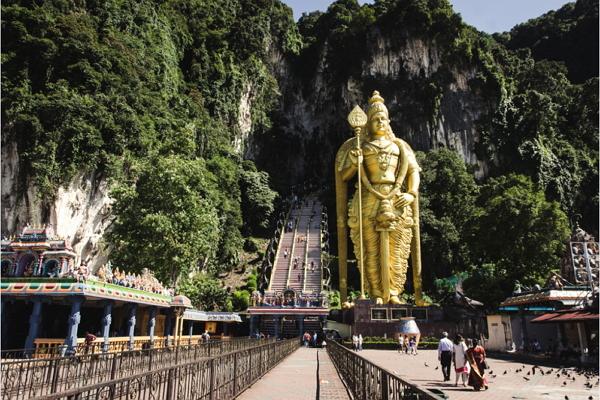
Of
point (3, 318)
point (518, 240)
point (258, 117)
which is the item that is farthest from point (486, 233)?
point (258, 117)

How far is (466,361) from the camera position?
7.75 metres

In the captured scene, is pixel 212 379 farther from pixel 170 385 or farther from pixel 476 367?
pixel 476 367

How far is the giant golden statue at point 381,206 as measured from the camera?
65.5ft

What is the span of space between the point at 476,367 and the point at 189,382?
15.9 ft

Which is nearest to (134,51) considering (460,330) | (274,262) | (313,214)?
(274,262)

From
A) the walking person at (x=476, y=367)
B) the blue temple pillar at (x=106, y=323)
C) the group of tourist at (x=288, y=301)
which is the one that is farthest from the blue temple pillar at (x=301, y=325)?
the walking person at (x=476, y=367)

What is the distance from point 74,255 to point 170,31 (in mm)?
22663

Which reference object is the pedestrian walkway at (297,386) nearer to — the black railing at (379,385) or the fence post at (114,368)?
the black railing at (379,385)

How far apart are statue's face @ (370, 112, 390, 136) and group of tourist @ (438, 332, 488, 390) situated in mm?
13901

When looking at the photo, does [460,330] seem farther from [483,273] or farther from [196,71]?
[196,71]

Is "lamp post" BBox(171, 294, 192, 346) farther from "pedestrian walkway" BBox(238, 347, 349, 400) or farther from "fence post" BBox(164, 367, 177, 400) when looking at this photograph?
"fence post" BBox(164, 367, 177, 400)

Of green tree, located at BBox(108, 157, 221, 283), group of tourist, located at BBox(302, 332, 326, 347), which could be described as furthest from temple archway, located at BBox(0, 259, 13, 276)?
group of tourist, located at BBox(302, 332, 326, 347)

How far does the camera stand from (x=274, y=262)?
96.1 ft

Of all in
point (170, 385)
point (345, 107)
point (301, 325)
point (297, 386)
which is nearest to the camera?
point (170, 385)
